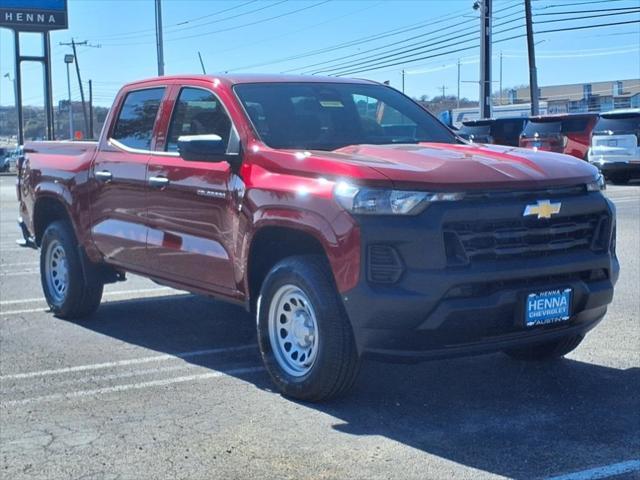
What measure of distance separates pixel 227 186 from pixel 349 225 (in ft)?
4.27

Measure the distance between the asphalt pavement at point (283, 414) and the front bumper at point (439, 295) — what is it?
46 cm

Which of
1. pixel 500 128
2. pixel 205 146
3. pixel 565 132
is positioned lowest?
pixel 205 146

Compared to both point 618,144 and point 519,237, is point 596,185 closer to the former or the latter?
point 519,237

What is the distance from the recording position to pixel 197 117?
22.2 feet

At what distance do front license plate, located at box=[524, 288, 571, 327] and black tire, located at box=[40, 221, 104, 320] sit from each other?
13.8 feet

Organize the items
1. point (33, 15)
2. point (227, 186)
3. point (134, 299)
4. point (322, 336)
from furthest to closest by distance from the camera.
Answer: point (33, 15)
point (134, 299)
point (227, 186)
point (322, 336)

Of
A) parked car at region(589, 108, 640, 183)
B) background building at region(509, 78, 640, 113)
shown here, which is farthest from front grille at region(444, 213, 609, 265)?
background building at region(509, 78, 640, 113)

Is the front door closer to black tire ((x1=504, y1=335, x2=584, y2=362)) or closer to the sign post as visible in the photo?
black tire ((x1=504, y1=335, x2=584, y2=362))

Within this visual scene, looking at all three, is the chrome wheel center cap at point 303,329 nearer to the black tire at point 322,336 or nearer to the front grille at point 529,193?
the black tire at point 322,336

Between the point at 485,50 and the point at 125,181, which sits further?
the point at 485,50

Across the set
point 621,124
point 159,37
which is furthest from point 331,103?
point 159,37

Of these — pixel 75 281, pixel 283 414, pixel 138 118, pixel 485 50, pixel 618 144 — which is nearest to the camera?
pixel 283 414

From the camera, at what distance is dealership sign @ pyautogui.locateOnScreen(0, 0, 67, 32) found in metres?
28.8

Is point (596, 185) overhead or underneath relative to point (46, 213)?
overhead
